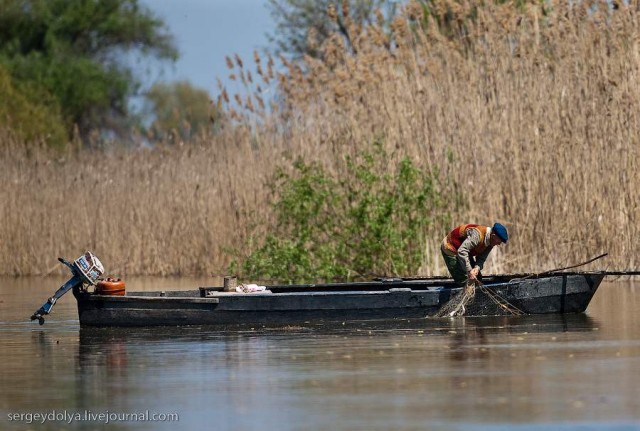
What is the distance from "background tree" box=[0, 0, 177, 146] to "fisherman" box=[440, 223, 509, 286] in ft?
111

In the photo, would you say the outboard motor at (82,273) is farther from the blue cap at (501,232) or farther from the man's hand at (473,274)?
the blue cap at (501,232)

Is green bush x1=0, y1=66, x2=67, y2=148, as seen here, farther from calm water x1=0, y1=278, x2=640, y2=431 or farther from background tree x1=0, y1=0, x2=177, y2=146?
calm water x1=0, y1=278, x2=640, y2=431

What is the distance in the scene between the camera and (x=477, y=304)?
691 inches

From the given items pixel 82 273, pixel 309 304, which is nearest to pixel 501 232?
pixel 309 304

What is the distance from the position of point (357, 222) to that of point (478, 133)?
214 centimetres

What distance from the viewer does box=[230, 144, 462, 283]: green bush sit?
2236cm

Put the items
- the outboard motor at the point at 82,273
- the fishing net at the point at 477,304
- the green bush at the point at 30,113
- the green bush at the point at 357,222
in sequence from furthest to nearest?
the green bush at the point at 30,113
the green bush at the point at 357,222
the fishing net at the point at 477,304
the outboard motor at the point at 82,273

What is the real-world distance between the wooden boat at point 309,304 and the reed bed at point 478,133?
4320 mm

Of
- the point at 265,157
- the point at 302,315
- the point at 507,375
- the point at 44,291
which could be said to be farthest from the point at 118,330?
the point at 265,157

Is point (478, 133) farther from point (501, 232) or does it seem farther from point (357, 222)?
point (501, 232)

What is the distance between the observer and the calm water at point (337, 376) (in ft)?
34.2

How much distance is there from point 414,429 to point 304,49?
46771mm

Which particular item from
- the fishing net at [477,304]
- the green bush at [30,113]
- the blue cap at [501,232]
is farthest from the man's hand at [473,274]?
the green bush at [30,113]

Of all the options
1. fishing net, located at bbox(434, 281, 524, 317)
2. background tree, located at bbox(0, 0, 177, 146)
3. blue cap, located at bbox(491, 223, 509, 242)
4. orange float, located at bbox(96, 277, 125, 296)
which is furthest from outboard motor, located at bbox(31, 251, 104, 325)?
background tree, located at bbox(0, 0, 177, 146)
